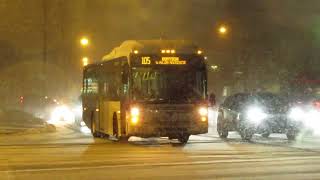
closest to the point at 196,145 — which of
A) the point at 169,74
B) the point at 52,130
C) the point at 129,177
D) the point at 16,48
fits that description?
the point at 169,74

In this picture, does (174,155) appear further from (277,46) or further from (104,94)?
(277,46)

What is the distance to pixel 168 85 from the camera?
2388 cm

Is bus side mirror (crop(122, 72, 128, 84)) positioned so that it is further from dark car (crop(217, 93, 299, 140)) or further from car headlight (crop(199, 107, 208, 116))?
dark car (crop(217, 93, 299, 140))

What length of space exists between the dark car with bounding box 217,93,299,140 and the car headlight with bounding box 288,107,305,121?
239 millimetres

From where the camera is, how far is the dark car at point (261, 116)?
2645cm

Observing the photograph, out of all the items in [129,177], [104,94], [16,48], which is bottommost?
[129,177]

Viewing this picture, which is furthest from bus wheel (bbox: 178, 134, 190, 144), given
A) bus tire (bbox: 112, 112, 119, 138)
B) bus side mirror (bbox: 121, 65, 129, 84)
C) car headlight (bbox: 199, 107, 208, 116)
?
bus side mirror (bbox: 121, 65, 129, 84)

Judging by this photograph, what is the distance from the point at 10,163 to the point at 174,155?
15.1 ft

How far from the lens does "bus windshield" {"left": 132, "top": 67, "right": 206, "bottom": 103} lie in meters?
23.7

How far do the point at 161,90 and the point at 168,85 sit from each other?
303mm

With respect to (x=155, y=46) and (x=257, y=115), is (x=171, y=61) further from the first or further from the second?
(x=257, y=115)

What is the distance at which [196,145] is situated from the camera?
2402cm

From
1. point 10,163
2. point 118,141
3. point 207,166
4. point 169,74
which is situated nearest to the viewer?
point 207,166

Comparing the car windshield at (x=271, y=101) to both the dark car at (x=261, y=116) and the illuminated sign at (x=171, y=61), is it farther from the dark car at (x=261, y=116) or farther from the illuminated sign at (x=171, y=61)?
the illuminated sign at (x=171, y=61)
